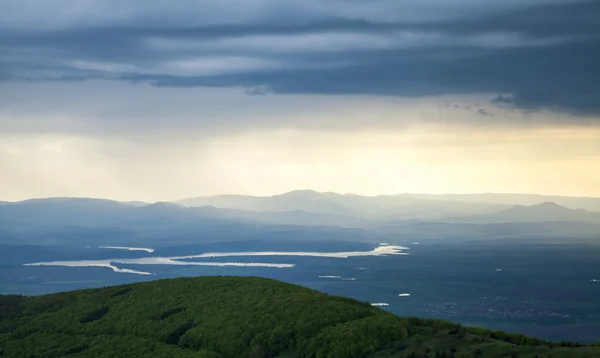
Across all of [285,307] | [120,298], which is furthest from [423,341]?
[120,298]

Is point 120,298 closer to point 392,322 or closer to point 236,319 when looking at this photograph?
point 236,319

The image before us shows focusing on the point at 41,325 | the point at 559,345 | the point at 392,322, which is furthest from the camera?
the point at 41,325

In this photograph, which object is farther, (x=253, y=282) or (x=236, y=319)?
(x=253, y=282)

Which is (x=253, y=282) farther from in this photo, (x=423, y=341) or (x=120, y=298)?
(x=423, y=341)

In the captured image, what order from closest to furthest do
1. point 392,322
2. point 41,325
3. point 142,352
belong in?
point 392,322
point 142,352
point 41,325

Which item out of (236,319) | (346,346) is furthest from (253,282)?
(346,346)

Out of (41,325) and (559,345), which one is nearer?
(559,345)
